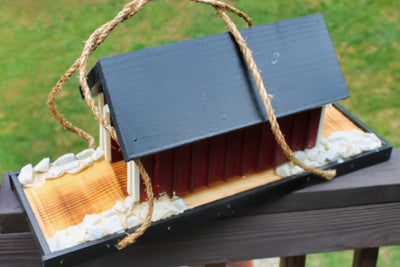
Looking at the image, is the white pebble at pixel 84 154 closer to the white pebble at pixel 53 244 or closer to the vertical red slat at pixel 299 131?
the white pebble at pixel 53 244

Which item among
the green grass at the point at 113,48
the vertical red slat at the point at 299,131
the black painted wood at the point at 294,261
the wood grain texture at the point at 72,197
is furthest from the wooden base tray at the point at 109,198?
the green grass at the point at 113,48

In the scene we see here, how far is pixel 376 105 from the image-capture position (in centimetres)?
329

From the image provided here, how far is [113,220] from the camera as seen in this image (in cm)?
113

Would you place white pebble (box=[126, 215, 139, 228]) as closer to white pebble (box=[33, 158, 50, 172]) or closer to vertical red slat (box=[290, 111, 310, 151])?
white pebble (box=[33, 158, 50, 172])

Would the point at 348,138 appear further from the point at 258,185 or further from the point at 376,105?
the point at 376,105

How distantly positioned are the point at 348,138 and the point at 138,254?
0.71m

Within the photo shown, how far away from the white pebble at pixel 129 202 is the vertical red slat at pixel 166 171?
72 mm

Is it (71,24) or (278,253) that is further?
(71,24)

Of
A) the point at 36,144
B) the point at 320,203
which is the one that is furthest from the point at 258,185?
the point at 36,144

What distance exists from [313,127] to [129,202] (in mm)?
562

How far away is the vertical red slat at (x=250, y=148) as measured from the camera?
131cm

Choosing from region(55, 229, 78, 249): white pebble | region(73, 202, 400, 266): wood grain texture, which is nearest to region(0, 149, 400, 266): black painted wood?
region(73, 202, 400, 266): wood grain texture

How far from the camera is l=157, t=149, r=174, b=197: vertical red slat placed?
118 centimetres

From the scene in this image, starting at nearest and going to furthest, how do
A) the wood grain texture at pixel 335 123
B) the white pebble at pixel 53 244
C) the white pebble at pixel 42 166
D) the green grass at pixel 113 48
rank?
the white pebble at pixel 53 244
the white pebble at pixel 42 166
the wood grain texture at pixel 335 123
the green grass at pixel 113 48
